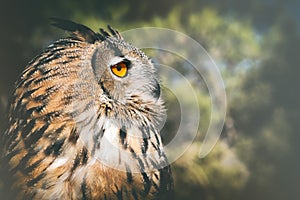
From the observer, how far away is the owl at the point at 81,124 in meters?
1.52

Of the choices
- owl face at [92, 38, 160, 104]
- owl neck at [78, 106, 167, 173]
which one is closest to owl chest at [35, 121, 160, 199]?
owl neck at [78, 106, 167, 173]

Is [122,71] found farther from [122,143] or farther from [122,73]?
[122,143]

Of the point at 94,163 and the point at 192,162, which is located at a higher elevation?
the point at 192,162

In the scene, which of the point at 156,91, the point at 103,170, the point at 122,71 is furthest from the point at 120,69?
the point at 103,170

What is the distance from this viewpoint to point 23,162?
154 centimetres

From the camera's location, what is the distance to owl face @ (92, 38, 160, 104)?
1.52 metres

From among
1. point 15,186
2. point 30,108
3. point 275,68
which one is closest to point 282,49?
point 275,68

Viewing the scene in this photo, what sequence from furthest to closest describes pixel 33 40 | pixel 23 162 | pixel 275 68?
pixel 275 68
pixel 33 40
pixel 23 162

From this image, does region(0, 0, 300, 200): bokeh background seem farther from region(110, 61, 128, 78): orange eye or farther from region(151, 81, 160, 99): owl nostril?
region(110, 61, 128, 78): orange eye

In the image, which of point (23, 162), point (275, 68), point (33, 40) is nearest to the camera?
point (23, 162)

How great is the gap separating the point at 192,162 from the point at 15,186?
66 centimetres

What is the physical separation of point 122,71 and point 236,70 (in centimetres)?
51

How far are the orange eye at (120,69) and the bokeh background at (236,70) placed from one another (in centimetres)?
26

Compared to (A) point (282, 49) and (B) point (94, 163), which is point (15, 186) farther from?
(A) point (282, 49)
